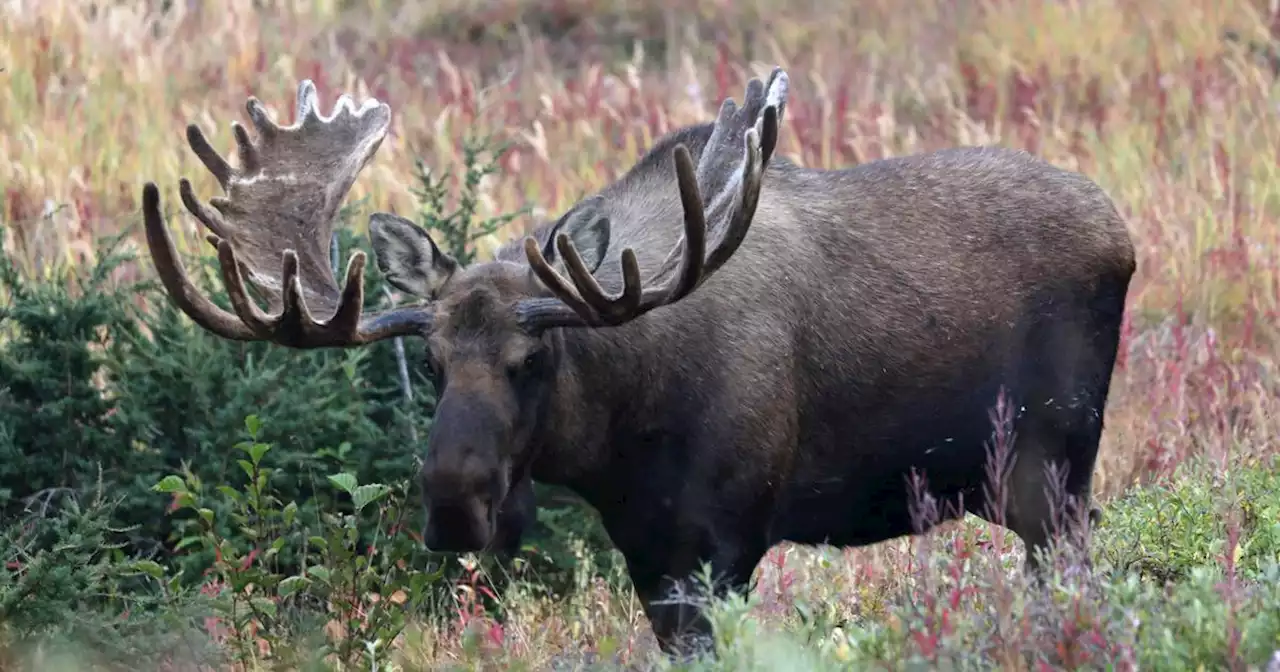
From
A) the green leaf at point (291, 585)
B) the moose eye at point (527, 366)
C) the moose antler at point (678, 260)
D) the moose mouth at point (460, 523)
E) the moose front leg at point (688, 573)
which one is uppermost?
the moose antler at point (678, 260)

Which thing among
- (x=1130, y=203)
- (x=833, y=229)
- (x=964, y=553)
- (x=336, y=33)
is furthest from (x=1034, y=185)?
(x=336, y=33)

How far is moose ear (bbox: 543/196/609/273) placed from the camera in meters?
5.77

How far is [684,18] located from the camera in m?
16.9

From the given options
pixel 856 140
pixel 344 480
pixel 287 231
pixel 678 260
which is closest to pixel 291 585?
pixel 344 480

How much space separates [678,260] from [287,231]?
131cm

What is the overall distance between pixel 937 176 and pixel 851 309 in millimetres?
655

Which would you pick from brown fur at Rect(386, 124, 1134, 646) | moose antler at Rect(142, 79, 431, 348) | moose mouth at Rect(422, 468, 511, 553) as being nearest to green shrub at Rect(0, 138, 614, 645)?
moose antler at Rect(142, 79, 431, 348)

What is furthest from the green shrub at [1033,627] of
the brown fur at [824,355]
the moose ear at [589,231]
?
the moose ear at [589,231]

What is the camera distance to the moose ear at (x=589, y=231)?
577 centimetres

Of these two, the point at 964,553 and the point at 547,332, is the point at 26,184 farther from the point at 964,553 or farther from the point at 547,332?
the point at 964,553

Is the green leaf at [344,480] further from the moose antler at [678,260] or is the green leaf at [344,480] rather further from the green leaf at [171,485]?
the moose antler at [678,260]

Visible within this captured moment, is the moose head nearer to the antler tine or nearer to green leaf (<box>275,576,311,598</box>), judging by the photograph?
the antler tine

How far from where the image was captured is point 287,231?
20.6 feet

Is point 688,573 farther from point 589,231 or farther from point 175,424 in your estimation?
point 175,424
